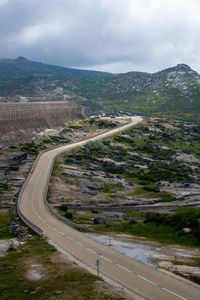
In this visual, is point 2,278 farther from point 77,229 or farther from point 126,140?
point 126,140

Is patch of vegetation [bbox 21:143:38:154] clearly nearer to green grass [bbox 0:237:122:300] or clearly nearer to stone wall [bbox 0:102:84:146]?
stone wall [bbox 0:102:84:146]

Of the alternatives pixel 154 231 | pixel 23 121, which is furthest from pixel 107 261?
pixel 23 121

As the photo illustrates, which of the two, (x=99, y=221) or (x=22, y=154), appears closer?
(x=99, y=221)

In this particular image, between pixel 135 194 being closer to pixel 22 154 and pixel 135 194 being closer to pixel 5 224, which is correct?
pixel 5 224

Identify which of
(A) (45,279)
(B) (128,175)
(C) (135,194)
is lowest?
(C) (135,194)

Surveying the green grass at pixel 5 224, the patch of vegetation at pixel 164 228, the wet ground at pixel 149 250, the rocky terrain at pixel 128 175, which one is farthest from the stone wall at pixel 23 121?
the wet ground at pixel 149 250

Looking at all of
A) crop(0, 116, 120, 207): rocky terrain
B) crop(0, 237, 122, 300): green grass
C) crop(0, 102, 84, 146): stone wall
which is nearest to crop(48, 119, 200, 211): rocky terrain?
crop(0, 116, 120, 207): rocky terrain
